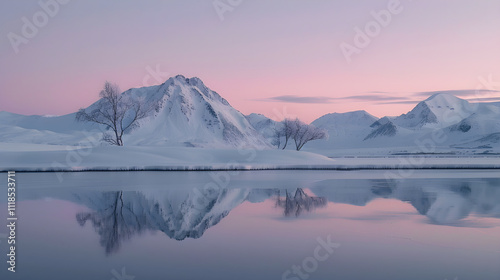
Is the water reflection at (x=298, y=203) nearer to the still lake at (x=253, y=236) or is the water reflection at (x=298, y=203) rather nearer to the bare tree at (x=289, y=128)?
the still lake at (x=253, y=236)

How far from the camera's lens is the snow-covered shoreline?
47.2m

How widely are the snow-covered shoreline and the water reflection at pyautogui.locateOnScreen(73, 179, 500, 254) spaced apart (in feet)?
68.2

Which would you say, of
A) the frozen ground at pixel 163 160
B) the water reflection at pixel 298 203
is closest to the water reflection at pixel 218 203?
the water reflection at pixel 298 203

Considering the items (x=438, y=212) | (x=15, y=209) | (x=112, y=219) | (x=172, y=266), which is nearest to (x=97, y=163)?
(x=15, y=209)

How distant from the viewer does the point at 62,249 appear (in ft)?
41.0

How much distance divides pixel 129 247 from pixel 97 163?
4047 centimetres

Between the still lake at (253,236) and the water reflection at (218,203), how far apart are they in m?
0.05

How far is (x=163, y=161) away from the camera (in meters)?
55.8

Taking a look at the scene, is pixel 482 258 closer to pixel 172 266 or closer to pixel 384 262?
pixel 384 262

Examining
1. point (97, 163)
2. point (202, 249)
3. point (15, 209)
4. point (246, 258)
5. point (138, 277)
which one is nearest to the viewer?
point (138, 277)

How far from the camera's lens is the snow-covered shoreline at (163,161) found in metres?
47.2

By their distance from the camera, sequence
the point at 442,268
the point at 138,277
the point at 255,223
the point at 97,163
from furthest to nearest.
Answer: the point at 97,163, the point at 255,223, the point at 442,268, the point at 138,277

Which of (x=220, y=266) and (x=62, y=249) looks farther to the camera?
(x=62, y=249)

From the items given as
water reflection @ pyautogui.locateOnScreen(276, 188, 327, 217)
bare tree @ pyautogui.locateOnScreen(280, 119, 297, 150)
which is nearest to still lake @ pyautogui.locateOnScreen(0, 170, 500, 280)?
water reflection @ pyautogui.locateOnScreen(276, 188, 327, 217)
